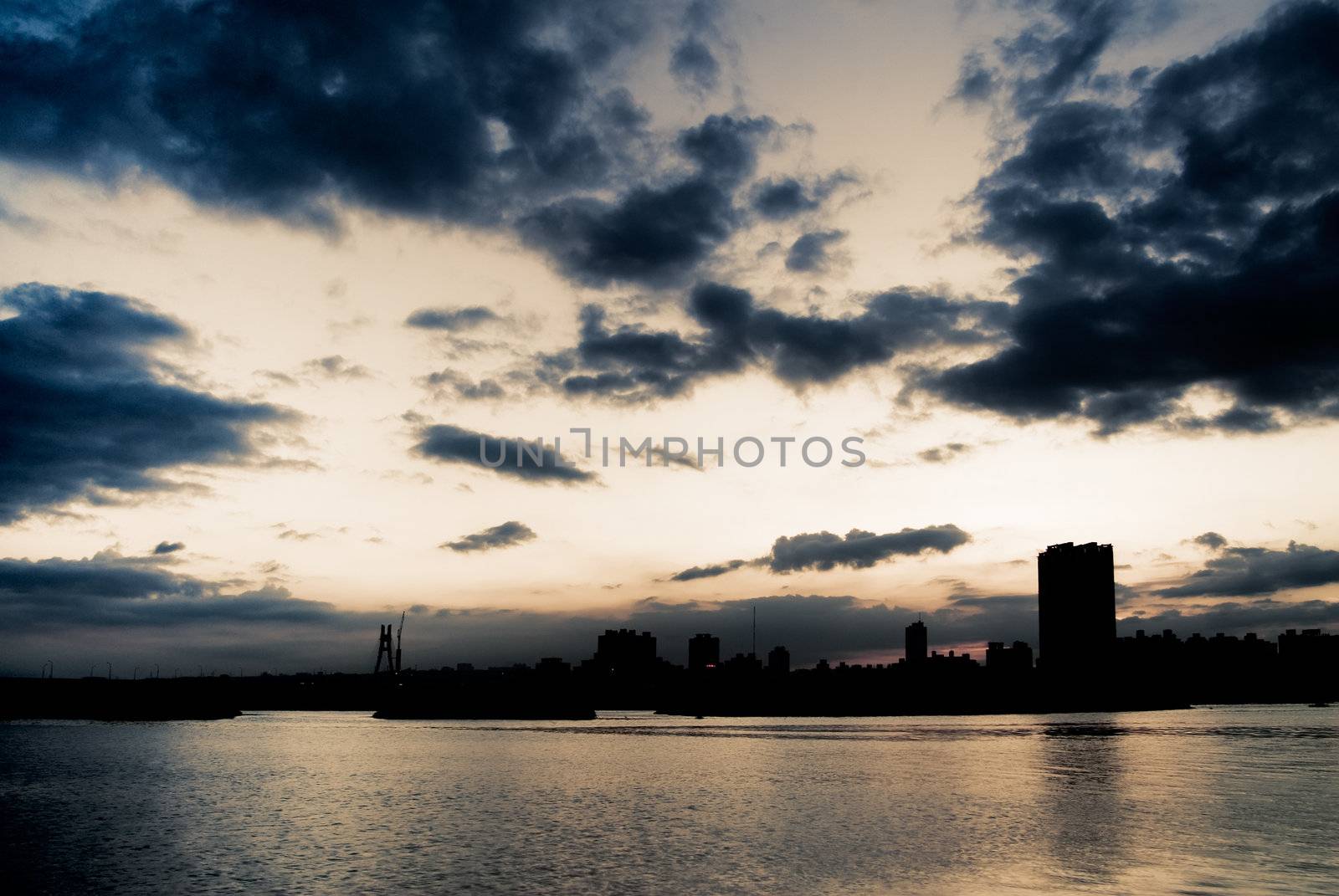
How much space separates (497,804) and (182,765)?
62377mm

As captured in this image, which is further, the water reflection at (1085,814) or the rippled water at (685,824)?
the water reflection at (1085,814)

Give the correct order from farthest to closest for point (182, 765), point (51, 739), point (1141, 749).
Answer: point (51, 739) → point (1141, 749) → point (182, 765)

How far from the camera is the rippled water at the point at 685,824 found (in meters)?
41.3

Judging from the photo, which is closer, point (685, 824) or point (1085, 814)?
point (685, 824)

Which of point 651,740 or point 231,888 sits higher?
point 231,888

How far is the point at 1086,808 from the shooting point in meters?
64.8

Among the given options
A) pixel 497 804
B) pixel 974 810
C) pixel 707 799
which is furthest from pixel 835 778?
pixel 497 804

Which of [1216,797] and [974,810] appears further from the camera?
[1216,797]

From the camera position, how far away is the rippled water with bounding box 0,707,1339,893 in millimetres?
41344

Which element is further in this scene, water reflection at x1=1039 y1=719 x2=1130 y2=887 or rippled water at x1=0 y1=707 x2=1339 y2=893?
water reflection at x1=1039 y1=719 x2=1130 y2=887

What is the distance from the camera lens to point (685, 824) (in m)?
59.5

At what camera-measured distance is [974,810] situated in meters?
64.7

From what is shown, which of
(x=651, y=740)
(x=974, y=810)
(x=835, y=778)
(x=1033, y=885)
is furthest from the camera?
(x=651, y=740)

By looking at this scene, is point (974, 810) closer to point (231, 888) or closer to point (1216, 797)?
point (1216, 797)
